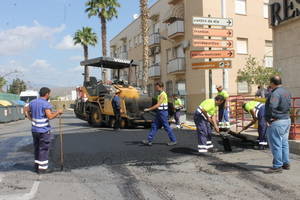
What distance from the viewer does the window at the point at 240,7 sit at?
83.1 ft

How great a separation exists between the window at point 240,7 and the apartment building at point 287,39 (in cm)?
1209

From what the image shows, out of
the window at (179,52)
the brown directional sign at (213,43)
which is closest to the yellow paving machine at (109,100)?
the brown directional sign at (213,43)

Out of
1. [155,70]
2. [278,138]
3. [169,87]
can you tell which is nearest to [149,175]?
[278,138]

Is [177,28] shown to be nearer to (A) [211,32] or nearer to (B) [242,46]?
(B) [242,46]

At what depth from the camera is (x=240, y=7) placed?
Result: 2547 centimetres

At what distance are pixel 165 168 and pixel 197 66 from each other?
19.5 feet

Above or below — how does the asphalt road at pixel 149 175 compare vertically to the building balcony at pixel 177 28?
below

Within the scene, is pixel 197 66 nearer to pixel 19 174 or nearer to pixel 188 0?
pixel 19 174

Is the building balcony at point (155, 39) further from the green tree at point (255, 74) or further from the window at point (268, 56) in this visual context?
the green tree at point (255, 74)

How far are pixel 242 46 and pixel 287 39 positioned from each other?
Answer: 12.6 m

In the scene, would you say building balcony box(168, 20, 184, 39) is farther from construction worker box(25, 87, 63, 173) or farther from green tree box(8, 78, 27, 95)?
green tree box(8, 78, 27, 95)

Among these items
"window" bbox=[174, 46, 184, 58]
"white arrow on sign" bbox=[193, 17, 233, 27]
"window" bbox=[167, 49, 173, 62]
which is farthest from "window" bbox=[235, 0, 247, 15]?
"white arrow on sign" bbox=[193, 17, 233, 27]

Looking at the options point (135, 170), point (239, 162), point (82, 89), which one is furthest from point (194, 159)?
point (82, 89)

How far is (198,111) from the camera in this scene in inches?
311
